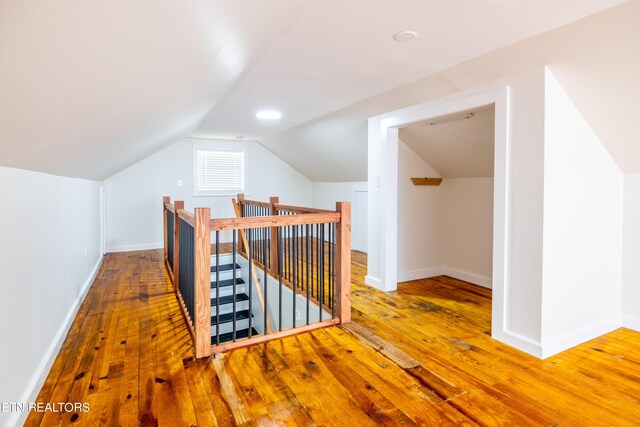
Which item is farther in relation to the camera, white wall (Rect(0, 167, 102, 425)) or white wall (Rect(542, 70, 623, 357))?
white wall (Rect(542, 70, 623, 357))

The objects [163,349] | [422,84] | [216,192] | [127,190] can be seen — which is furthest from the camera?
[216,192]

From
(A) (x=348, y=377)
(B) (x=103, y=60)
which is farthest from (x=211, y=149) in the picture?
(B) (x=103, y=60)

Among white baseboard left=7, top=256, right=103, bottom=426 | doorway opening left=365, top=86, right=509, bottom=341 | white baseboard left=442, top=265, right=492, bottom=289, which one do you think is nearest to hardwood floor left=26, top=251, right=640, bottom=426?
white baseboard left=7, top=256, right=103, bottom=426

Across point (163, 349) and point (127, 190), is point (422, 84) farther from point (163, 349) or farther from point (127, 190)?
point (127, 190)

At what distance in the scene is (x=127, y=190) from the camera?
5.66 m

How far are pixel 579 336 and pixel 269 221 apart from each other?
7.28ft

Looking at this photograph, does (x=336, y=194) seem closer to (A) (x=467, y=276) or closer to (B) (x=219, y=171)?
(B) (x=219, y=171)

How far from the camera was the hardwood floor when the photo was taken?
1605 millimetres

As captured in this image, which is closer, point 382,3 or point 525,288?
point 382,3

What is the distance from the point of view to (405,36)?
6.58ft

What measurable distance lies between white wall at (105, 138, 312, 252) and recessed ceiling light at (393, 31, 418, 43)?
478cm

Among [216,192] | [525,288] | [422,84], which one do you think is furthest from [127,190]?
[525,288]

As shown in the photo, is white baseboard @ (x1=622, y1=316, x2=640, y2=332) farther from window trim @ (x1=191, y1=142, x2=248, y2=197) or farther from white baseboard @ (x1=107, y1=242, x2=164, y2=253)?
white baseboard @ (x1=107, y1=242, x2=164, y2=253)

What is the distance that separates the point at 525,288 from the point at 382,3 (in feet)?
6.14
